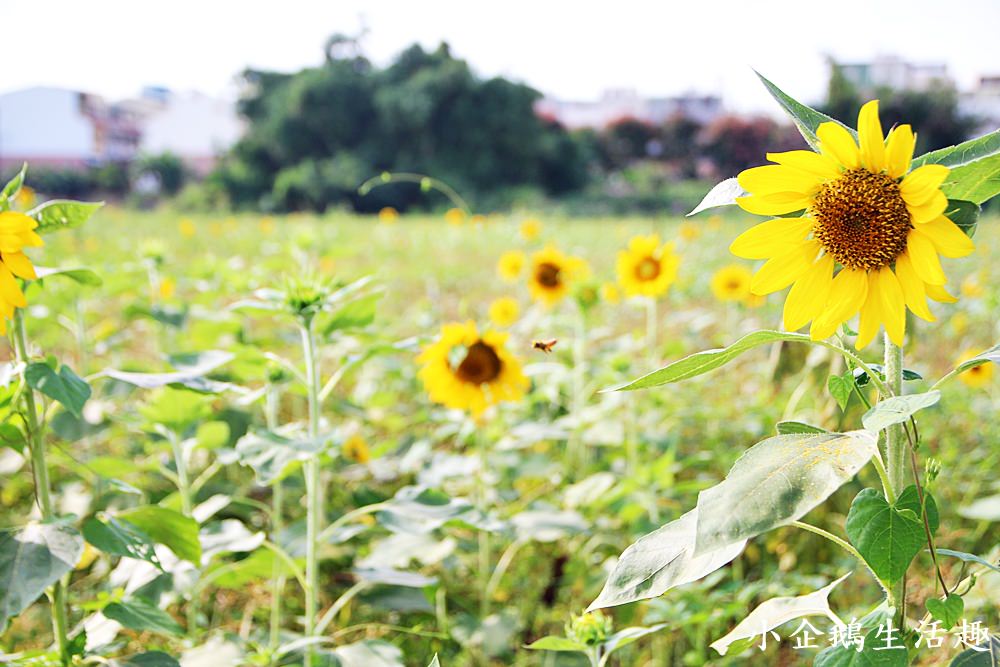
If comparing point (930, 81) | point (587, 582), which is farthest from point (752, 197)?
point (930, 81)

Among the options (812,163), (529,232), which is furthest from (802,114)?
(529,232)

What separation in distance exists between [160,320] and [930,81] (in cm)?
1769

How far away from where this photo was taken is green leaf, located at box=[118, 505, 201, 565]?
828 millimetres

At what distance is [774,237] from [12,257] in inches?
23.1

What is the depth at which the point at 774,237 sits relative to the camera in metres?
0.54

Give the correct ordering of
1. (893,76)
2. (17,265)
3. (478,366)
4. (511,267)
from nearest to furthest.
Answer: (17,265) → (478,366) → (511,267) → (893,76)

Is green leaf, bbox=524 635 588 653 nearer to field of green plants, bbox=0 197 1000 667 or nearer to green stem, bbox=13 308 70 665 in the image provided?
field of green plants, bbox=0 197 1000 667

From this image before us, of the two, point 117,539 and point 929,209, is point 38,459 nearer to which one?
point 117,539

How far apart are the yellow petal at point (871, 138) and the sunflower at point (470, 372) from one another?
0.77m

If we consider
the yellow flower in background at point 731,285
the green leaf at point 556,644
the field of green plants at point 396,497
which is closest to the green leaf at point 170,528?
the field of green plants at point 396,497

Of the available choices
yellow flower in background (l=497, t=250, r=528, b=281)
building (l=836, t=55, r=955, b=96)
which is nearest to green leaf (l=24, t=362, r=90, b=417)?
yellow flower in background (l=497, t=250, r=528, b=281)

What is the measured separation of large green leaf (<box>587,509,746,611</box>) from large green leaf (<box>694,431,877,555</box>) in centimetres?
5

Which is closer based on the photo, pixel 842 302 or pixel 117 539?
pixel 842 302

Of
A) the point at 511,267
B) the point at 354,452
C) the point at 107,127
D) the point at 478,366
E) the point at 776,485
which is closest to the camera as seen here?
the point at 776,485
